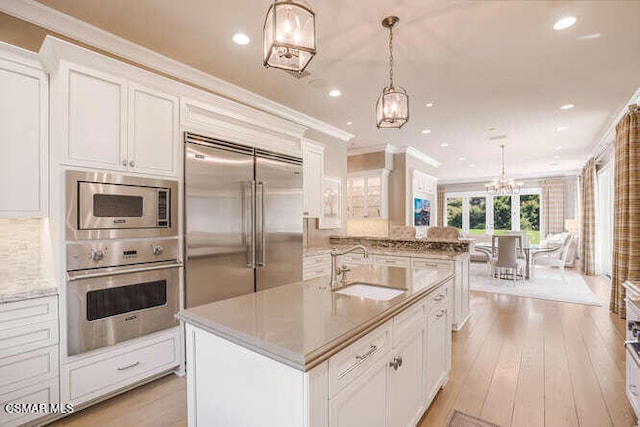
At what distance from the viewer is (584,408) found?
2.17m

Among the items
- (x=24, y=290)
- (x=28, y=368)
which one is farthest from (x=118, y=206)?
(x=28, y=368)

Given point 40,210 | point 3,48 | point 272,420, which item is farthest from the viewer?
point 40,210

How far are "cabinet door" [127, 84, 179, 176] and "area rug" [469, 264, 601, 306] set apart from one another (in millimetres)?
5634

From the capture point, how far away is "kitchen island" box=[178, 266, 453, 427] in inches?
40.6

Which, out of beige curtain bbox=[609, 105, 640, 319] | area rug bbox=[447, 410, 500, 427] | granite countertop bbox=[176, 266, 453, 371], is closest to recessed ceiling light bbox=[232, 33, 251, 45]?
granite countertop bbox=[176, 266, 453, 371]

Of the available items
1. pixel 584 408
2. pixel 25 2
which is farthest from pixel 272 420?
pixel 25 2

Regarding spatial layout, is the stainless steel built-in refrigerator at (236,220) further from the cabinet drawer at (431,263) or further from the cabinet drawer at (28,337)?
the cabinet drawer at (431,263)

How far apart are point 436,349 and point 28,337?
2603 mm

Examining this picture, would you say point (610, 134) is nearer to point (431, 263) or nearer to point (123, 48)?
point (431, 263)

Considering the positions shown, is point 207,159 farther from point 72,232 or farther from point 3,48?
point 3,48

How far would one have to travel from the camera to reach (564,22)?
2.39m

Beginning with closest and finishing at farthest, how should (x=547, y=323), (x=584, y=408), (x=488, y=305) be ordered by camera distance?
(x=584, y=408)
(x=547, y=323)
(x=488, y=305)

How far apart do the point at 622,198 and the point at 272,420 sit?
5129 millimetres
